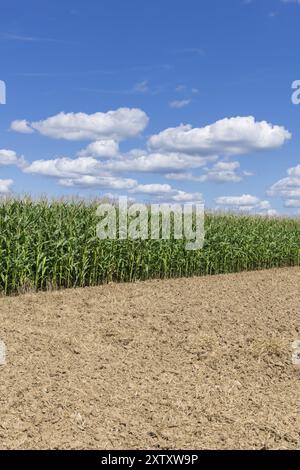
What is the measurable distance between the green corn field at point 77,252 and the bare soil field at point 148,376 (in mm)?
2691

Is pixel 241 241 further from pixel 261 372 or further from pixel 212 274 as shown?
pixel 261 372

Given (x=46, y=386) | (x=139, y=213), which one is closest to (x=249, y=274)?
(x=139, y=213)

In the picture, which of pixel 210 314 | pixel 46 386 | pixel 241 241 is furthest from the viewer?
pixel 241 241

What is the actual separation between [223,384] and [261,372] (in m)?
0.62

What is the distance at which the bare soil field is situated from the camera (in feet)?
14.6

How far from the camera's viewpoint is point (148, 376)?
551 cm

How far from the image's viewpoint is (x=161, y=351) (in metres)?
6.13

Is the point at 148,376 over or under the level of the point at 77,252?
under

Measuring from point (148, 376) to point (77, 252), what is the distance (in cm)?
659

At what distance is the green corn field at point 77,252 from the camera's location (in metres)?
10.9

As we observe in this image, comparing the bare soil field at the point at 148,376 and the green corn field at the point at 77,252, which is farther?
the green corn field at the point at 77,252

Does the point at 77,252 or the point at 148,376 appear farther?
the point at 77,252

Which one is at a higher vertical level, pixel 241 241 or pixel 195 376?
pixel 241 241

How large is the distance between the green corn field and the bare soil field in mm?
2691
